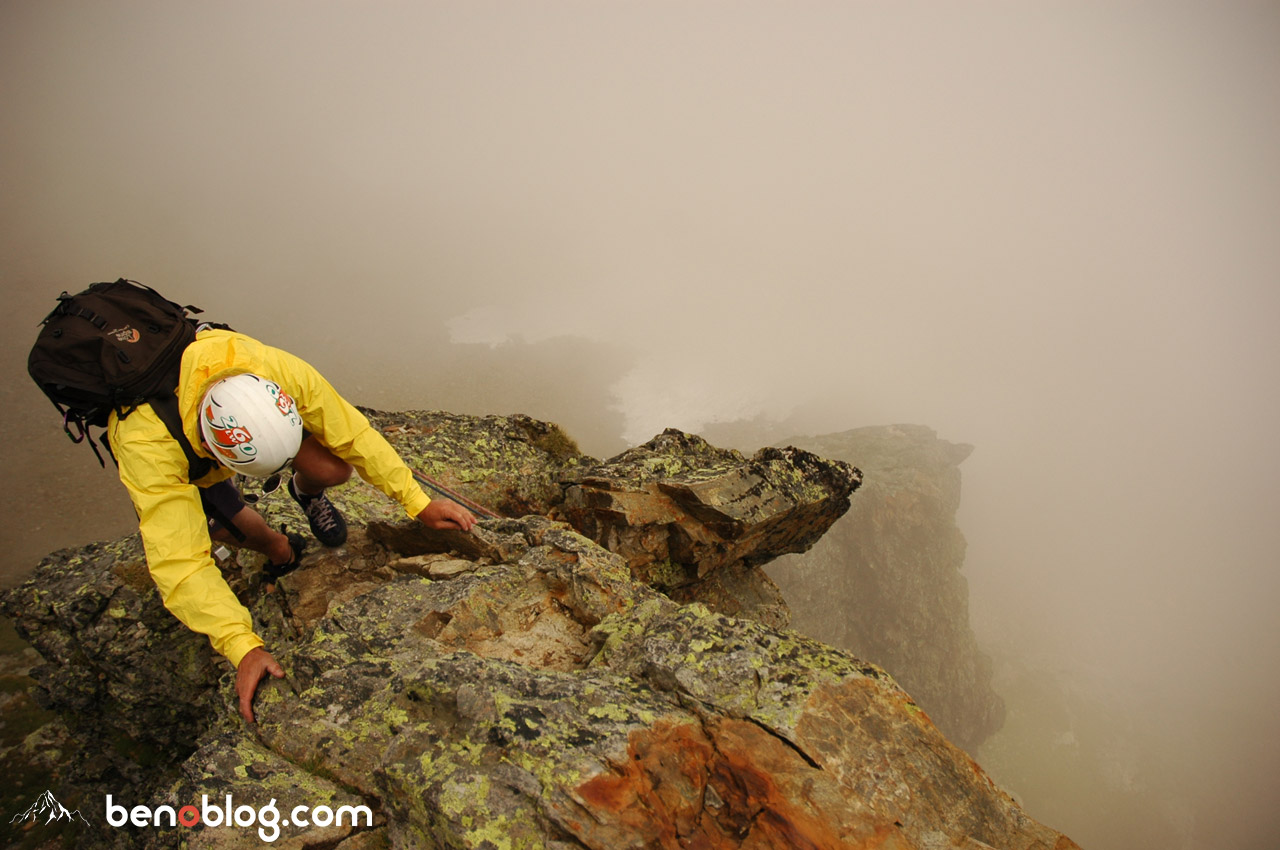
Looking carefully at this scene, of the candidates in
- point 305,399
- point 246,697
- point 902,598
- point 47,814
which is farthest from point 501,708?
point 902,598

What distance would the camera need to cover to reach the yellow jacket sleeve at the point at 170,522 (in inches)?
153

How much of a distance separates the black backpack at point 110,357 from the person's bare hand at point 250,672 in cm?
200

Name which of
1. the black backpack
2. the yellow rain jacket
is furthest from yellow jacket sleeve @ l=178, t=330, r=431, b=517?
the black backpack

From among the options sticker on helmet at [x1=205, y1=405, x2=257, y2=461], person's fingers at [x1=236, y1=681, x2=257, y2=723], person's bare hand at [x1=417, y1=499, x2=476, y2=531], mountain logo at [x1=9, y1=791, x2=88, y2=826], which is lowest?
mountain logo at [x1=9, y1=791, x2=88, y2=826]

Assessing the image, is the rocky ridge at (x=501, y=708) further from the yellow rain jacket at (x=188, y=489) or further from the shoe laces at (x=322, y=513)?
the yellow rain jacket at (x=188, y=489)

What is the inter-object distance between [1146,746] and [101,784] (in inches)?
2618

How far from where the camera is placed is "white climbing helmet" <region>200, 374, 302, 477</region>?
400 cm

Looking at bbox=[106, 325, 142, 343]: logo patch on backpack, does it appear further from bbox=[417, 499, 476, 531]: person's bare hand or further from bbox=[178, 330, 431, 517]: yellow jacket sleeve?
bbox=[417, 499, 476, 531]: person's bare hand

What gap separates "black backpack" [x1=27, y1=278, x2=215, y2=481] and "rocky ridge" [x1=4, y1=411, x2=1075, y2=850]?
2922 millimetres

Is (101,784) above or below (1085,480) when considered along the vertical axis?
above

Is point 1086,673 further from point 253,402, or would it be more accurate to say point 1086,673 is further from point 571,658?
point 253,402

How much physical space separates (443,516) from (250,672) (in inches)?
89.2

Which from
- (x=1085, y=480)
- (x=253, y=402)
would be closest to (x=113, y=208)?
(x=253, y=402)

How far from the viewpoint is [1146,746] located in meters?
43.0
